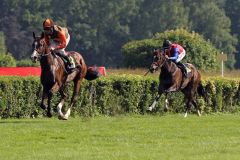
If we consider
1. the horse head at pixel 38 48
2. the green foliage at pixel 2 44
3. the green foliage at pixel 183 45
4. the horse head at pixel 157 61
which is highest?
the horse head at pixel 38 48

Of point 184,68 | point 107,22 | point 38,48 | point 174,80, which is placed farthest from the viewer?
point 107,22

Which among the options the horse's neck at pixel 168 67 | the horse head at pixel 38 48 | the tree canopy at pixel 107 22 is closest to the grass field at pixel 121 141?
the horse head at pixel 38 48

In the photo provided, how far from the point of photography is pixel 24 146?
14.4 metres

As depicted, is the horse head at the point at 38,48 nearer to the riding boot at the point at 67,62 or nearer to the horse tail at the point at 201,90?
the riding boot at the point at 67,62

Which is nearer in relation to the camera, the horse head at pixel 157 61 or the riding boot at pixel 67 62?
the riding boot at pixel 67 62

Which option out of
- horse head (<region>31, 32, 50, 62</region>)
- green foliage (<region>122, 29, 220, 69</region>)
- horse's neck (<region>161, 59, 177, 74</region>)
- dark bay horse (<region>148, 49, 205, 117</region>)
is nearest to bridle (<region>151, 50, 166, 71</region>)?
dark bay horse (<region>148, 49, 205, 117</region>)

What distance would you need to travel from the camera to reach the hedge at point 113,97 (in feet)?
74.8

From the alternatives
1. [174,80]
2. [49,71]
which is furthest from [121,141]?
[174,80]

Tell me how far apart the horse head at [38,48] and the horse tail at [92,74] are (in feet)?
9.13

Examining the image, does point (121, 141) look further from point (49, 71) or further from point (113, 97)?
point (113, 97)

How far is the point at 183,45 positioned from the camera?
40.9 metres

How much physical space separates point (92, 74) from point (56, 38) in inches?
80.4

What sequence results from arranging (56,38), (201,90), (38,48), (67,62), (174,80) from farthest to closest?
(201,90)
(174,80)
(67,62)
(56,38)
(38,48)

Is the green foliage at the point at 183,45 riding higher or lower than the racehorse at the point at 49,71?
lower
